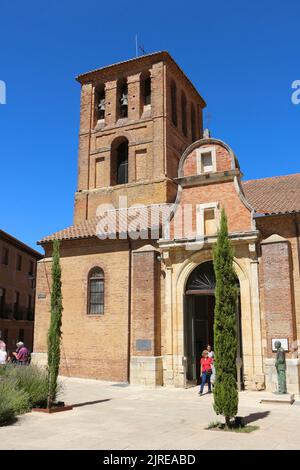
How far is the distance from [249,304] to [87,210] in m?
11.8

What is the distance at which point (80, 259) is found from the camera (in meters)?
19.8

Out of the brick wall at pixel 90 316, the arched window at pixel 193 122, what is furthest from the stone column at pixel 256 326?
the arched window at pixel 193 122

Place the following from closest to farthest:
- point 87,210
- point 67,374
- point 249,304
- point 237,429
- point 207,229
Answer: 1. point 237,429
2. point 249,304
3. point 207,229
4. point 67,374
5. point 87,210

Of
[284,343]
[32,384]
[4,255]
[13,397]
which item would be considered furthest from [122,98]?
[13,397]

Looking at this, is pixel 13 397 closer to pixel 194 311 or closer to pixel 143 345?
pixel 143 345

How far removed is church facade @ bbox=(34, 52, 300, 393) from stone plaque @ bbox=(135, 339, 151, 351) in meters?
0.04

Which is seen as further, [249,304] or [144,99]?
[144,99]

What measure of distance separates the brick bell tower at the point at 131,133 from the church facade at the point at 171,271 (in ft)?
0.50

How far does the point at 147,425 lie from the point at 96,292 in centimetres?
1003

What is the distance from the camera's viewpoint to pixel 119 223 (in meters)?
20.3

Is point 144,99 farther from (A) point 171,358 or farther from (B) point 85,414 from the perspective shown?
(B) point 85,414

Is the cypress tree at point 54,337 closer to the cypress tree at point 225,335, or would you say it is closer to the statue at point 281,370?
the cypress tree at point 225,335

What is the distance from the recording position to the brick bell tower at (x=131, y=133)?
23.3m
